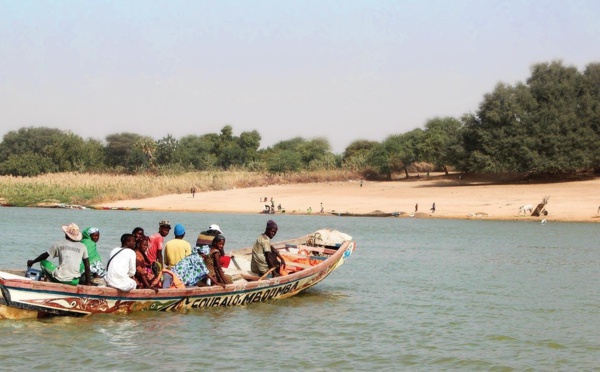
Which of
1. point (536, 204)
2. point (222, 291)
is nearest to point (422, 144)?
point (536, 204)

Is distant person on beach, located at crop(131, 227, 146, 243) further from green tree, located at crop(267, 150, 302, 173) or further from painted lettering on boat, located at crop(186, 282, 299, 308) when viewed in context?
green tree, located at crop(267, 150, 302, 173)

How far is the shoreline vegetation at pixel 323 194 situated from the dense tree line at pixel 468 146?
1.85 m

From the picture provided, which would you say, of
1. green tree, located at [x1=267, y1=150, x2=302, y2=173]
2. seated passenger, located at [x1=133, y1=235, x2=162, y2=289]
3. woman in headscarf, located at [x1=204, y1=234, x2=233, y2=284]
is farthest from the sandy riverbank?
seated passenger, located at [x1=133, y1=235, x2=162, y2=289]

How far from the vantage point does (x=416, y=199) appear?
53094 millimetres

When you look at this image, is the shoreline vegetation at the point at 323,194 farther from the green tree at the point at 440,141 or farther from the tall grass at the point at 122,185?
the green tree at the point at 440,141

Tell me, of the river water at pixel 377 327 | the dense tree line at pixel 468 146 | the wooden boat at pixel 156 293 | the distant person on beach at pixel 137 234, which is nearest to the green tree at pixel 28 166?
the dense tree line at pixel 468 146

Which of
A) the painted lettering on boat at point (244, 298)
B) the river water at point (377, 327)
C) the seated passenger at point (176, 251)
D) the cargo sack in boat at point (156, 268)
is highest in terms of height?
the seated passenger at point (176, 251)

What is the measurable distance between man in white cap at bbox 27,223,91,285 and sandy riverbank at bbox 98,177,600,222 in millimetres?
34088

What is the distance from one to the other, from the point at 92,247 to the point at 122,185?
50.0 m

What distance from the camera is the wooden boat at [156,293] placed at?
1219 centimetres

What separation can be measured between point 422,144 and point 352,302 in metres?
55.9

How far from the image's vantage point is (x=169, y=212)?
53.5 meters

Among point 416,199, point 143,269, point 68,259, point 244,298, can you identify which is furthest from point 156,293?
point 416,199

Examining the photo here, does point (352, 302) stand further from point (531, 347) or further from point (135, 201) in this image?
point (135, 201)
